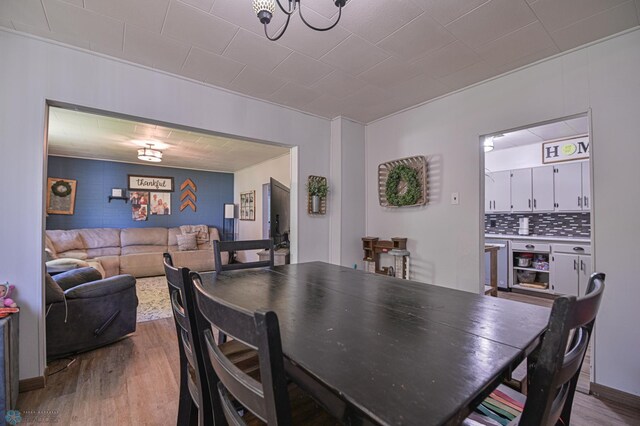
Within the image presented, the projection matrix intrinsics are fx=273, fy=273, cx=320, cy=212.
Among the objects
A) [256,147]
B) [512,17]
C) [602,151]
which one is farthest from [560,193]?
[256,147]

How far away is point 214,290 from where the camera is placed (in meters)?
1.40

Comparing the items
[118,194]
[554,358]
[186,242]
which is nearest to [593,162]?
[554,358]

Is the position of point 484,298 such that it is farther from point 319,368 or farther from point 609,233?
point 609,233

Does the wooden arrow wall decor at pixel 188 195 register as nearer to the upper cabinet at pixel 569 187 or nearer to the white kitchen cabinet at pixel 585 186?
the upper cabinet at pixel 569 187

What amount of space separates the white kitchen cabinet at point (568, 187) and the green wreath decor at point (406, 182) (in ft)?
9.21

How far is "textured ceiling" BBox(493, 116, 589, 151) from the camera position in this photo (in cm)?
366

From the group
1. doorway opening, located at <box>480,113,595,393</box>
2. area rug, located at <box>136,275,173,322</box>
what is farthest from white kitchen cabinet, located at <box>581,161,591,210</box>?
area rug, located at <box>136,275,173,322</box>

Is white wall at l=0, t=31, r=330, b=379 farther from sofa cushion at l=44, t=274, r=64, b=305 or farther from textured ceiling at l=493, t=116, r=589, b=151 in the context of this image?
textured ceiling at l=493, t=116, r=589, b=151

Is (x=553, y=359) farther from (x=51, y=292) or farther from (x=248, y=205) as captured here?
(x=248, y=205)

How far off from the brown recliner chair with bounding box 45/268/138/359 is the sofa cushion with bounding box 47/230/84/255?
11.0 feet

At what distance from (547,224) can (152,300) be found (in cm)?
640

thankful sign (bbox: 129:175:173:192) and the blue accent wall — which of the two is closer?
the blue accent wall

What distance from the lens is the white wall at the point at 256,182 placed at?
5570 millimetres

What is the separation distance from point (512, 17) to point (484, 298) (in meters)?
1.80
